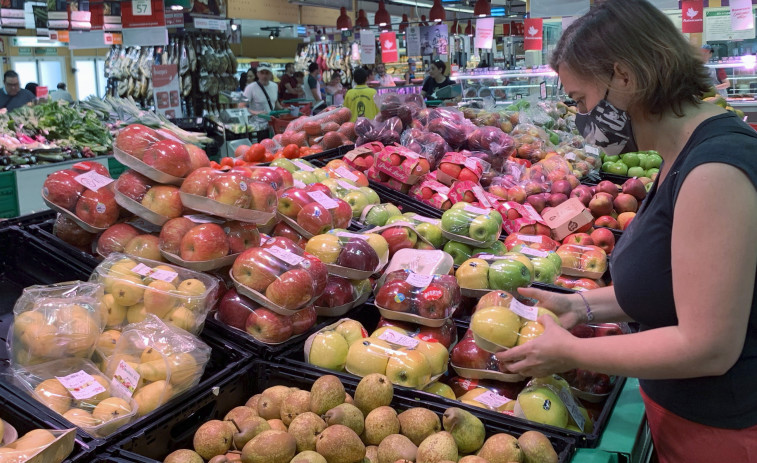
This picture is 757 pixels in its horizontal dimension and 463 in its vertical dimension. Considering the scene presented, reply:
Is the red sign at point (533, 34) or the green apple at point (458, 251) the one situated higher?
the red sign at point (533, 34)

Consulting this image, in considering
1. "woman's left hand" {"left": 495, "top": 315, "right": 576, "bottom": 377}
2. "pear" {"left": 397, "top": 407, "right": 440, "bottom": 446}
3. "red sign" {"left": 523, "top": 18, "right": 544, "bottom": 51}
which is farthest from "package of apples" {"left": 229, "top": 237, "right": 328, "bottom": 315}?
"red sign" {"left": 523, "top": 18, "right": 544, "bottom": 51}

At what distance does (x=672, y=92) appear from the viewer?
1.37m

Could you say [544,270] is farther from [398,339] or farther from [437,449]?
[437,449]

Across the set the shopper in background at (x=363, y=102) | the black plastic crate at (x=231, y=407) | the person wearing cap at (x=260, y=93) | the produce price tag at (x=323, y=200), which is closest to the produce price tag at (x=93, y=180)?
the produce price tag at (x=323, y=200)

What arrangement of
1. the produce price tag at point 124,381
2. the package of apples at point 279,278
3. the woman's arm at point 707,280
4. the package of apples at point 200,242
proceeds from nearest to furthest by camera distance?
the woman's arm at point 707,280, the produce price tag at point 124,381, the package of apples at point 279,278, the package of apples at point 200,242

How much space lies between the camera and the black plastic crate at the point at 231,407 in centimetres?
159

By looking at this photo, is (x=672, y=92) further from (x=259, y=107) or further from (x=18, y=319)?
(x=259, y=107)

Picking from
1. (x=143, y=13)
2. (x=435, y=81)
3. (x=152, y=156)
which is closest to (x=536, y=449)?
(x=152, y=156)

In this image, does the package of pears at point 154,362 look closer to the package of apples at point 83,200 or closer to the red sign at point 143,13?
the package of apples at point 83,200

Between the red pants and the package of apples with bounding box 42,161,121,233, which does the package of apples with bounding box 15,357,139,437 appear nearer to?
the package of apples with bounding box 42,161,121,233

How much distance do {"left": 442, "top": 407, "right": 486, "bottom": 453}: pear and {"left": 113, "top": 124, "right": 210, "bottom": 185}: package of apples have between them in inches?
55.9

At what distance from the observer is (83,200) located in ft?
8.14

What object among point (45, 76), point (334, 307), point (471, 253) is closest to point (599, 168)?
point (471, 253)

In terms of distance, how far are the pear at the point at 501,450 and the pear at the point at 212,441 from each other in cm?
61
